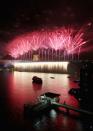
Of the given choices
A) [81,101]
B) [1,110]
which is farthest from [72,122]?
[1,110]

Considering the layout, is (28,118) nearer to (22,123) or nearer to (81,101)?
(22,123)

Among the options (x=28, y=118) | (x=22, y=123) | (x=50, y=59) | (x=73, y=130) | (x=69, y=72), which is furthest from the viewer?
(x=50, y=59)

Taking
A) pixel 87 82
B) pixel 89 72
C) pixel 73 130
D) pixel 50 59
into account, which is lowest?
pixel 73 130

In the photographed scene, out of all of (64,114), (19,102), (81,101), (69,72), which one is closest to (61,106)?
(64,114)

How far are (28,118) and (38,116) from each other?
860mm

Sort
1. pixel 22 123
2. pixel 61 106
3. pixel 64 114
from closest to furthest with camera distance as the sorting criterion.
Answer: pixel 22 123 → pixel 64 114 → pixel 61 106

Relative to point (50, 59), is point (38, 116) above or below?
below

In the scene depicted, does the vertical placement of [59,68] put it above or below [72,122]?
above

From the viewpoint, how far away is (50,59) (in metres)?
60.6

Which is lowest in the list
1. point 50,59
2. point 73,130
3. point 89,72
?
point 73,130

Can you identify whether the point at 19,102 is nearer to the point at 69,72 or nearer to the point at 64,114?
the point at 64,114

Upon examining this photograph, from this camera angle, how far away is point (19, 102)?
59.4 ft

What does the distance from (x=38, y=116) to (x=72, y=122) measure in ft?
9.34

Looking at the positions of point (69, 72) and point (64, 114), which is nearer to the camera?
point (64, 114)
